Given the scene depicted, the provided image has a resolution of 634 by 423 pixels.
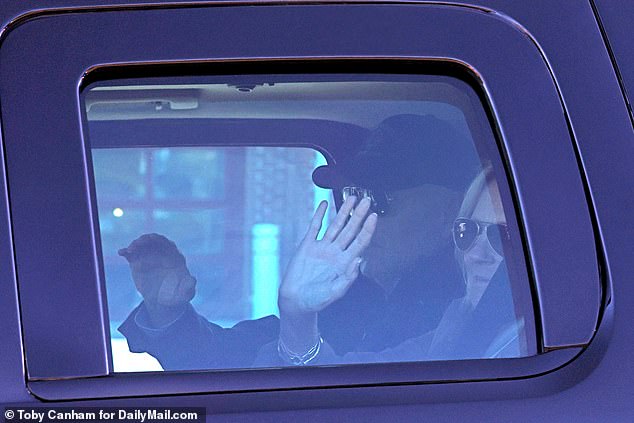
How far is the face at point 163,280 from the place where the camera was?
4.71ft

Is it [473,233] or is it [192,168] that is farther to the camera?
[192,168]

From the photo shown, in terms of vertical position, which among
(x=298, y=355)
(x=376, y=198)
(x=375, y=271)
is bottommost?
(x=298, y=355)

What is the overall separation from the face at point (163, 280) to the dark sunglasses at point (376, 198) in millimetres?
286

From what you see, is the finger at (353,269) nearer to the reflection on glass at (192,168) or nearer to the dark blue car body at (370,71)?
the dark blue car body at (370,71)

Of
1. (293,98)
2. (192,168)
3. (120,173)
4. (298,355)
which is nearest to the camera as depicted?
(298,355)

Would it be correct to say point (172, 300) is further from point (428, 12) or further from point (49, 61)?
point (428, 12)

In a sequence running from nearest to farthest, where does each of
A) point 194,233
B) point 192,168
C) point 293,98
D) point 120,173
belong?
1. point 293,98
2. point 194,233
3. point 120,173
4. point 192,168

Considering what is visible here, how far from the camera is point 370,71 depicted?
Result: 137 cm

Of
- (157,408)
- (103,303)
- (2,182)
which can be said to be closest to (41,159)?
(2,182)

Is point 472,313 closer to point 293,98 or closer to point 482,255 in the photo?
point 482,255

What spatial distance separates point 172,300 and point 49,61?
0.39 m

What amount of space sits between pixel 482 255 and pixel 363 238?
0.18 meters

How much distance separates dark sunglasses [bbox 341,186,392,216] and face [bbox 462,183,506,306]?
0.44ft

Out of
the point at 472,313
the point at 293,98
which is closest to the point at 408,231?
the point at 472,313
